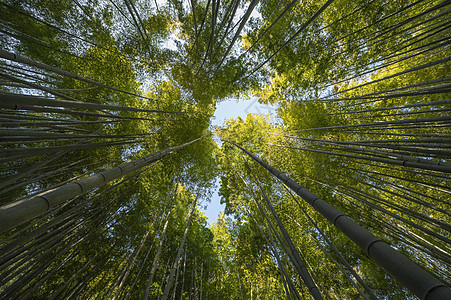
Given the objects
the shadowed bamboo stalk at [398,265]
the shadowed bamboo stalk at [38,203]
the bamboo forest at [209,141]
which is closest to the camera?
the shadowed bamboo stalk at [398,265]

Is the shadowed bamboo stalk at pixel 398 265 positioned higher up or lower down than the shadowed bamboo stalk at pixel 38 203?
lower down

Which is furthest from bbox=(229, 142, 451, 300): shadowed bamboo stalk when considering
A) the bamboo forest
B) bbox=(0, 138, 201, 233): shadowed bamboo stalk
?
the bamboo forest

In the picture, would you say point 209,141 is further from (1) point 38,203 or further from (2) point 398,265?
(2) point 398,265

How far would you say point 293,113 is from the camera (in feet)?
17.8

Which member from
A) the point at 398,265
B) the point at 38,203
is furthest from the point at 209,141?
the point at 398,265

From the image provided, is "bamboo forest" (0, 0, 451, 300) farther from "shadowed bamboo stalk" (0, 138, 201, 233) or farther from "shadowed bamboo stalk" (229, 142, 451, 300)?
"shadowed bamboo stalk" (229, 142, 451, 300)

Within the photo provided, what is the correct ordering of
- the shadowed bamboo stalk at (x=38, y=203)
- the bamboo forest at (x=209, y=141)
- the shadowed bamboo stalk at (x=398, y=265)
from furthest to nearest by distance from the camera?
the bamboo forest at (x=209, y=141) → the shadowed bamboo stalk at (x=38, y=203) → the shadowed bamboo stalk at (x=398, y=265)

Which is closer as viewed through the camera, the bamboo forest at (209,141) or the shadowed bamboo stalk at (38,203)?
the shadowed bamboo stalk at (38,203)

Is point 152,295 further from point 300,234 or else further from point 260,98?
point 260,98

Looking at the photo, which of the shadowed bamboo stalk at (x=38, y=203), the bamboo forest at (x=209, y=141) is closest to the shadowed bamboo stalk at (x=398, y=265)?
the shadowed bamboo stalk at (x=38, y=203)

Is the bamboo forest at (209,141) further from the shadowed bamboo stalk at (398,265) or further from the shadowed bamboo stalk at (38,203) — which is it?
the shadowed bamboo stalk at (398,265)

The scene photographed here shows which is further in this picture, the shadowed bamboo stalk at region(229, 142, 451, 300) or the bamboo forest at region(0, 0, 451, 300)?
the bamboo forest at region(0, 0, 451, 300)

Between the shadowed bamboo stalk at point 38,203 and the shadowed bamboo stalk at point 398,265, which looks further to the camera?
the shadowed bamboo stalk at point 38,203

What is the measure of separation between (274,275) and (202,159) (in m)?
3.51
